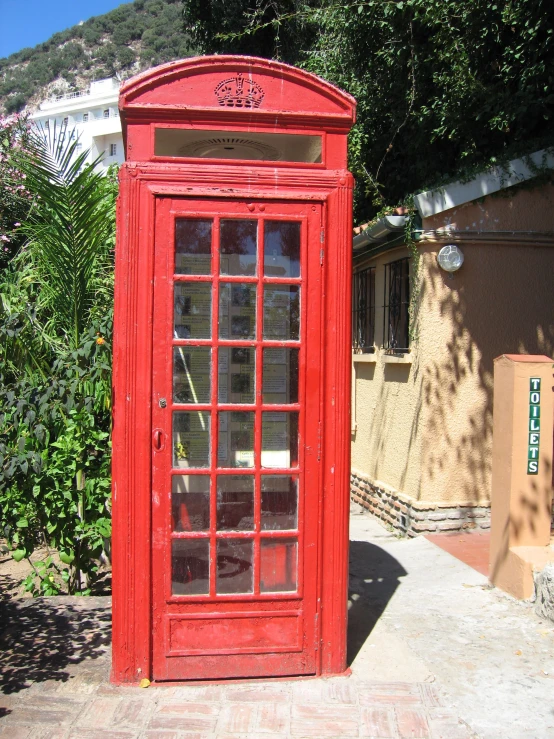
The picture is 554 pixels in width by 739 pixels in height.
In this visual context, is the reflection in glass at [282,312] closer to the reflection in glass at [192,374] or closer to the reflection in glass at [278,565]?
the reflection in glass at [192,374]

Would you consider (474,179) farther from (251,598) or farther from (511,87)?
(251,598)

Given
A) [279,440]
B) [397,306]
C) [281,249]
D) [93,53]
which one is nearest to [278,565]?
[279,440]

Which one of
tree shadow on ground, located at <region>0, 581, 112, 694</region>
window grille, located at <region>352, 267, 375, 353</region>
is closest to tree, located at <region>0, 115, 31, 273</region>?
window grille, located at <region>352, 267, 375, 353</region>

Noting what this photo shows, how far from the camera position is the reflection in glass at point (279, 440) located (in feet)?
12.8

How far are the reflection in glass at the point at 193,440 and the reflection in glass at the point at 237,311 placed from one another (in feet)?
1.57

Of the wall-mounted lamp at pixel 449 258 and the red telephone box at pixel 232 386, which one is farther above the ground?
the wall-mounted lamp at pixel 449 258

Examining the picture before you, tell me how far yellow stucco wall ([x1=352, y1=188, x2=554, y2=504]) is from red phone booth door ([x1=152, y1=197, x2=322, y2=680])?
373 cm

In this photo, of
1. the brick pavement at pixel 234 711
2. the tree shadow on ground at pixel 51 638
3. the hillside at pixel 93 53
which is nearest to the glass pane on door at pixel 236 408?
the brick pavement at pixel 234 711

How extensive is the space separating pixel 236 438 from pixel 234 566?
717 mm

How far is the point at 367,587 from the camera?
5.66m

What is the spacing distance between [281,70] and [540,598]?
152 inches

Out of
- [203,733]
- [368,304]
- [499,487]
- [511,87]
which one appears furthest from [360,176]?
[203,733]

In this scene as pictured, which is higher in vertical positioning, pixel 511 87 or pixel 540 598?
pixel 511 87

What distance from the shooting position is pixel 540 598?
4820mm
